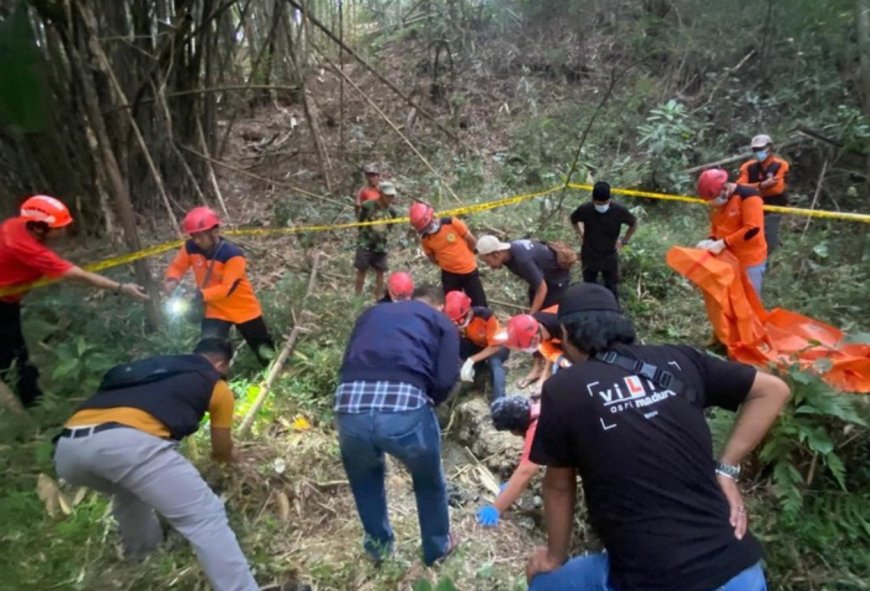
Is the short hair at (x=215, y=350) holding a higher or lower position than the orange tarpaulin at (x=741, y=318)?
higher

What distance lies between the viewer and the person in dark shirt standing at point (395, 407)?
271cm

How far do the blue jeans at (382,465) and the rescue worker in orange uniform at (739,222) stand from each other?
2947 millimetres

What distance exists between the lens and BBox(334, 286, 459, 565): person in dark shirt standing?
2.71 meters

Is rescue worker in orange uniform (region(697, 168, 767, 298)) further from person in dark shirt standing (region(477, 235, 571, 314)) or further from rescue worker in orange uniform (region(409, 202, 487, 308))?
rescue worker in orange uniform (region(409, 202, 487, 308))

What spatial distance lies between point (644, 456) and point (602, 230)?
3907 mm

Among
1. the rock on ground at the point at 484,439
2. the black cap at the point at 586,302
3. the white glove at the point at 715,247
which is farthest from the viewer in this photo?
the white glove at the point at 715,247

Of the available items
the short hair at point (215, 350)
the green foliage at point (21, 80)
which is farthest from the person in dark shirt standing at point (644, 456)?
the short hair at point (215, 350)

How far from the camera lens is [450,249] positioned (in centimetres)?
533

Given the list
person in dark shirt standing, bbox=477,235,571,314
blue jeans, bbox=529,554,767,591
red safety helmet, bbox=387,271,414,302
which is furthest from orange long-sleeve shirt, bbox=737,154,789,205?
blue jeans, bbox=529,554,767,591

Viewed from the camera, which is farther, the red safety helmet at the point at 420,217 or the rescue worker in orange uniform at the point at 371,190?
the rescue worker in orange uniform at the point at 371,190

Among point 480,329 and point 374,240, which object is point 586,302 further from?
point 374,240

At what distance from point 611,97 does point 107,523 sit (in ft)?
31.4

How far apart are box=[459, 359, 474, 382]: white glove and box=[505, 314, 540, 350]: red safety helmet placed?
480 millimetres

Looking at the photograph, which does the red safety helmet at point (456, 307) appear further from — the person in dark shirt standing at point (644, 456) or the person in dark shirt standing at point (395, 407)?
the person in dark shirt standing at point (644, 456)
